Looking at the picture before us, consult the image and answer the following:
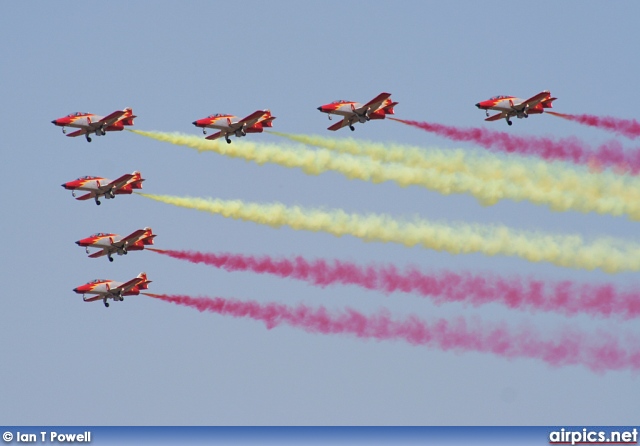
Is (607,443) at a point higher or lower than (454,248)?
lower

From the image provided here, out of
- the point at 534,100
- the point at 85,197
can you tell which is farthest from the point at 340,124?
the point at 85,197

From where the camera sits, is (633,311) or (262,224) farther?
(262,224)

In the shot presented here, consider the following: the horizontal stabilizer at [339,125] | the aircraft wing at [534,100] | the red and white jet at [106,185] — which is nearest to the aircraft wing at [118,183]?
the red and white jet at [106,185]

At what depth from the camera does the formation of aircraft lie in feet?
388

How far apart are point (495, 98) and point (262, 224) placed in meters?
16.9

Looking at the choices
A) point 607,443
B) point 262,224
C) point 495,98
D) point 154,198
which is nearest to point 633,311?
point 607,443

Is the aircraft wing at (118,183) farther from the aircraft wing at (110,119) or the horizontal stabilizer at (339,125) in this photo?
the horizontal stabilizer at (339,125)

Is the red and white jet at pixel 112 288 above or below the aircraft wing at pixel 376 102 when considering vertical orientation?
below

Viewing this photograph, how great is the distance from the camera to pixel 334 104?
118312mm

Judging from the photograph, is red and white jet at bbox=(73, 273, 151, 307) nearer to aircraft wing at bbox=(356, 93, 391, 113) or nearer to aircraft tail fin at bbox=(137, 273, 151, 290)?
aircraft tail fin at bbox=(137, 273, 151, 290)

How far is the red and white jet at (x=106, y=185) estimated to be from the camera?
125m

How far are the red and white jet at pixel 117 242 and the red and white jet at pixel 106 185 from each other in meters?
2.92

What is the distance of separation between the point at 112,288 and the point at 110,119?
1200cm

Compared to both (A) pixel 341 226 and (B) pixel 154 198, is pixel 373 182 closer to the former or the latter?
(A) pixel 341 226
